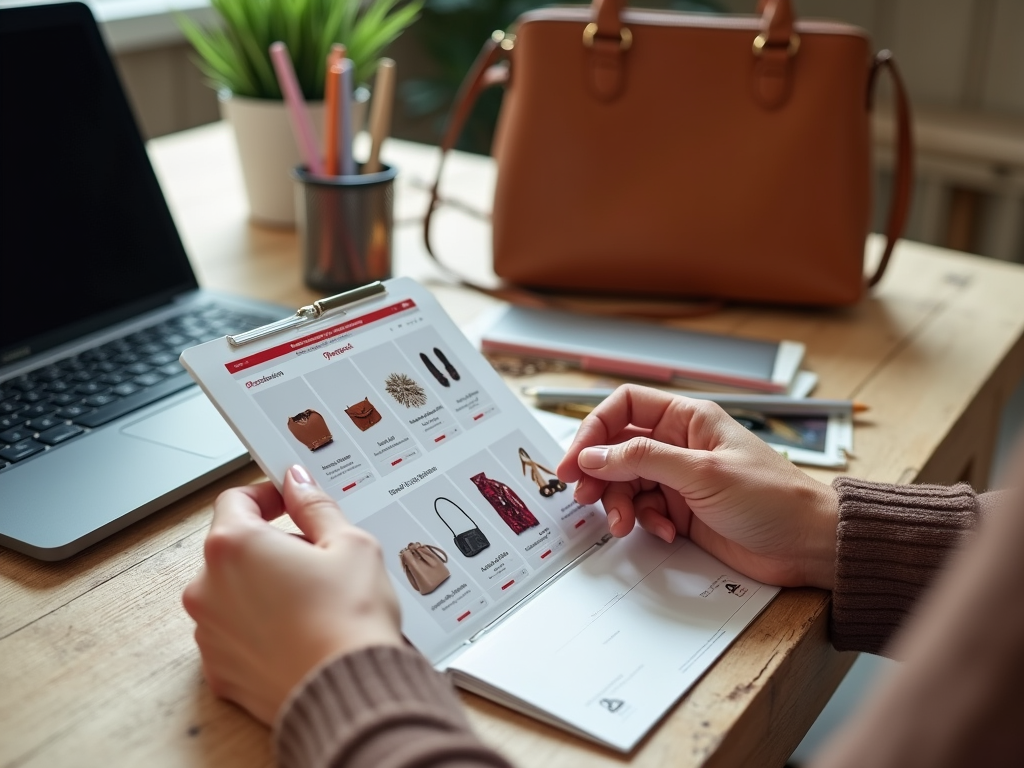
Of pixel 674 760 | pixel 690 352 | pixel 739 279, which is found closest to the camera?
pixel 674 760

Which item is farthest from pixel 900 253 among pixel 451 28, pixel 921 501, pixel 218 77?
pixel 451 28

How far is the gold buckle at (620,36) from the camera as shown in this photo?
992 mm

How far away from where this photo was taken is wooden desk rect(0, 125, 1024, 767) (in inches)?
19.0

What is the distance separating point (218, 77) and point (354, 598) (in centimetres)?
→ 89

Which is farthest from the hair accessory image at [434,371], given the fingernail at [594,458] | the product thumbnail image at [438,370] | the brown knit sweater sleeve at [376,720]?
the brown knit sweater sleeve at [376,720]

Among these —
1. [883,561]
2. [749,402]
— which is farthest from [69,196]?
[883,561]

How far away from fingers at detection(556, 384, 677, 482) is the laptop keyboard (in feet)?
1.07

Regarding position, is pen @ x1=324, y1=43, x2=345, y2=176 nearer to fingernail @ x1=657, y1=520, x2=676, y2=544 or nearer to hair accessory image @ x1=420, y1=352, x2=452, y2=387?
hair accessory image @ x1=420, y1=352, x2=452, y2=387

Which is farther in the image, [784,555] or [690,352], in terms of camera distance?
[690,352]

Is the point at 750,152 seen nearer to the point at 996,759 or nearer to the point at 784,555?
the point at 784,555

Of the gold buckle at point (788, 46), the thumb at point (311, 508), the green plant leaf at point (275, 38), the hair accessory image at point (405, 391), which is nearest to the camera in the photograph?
the thumb at point (311, 508)

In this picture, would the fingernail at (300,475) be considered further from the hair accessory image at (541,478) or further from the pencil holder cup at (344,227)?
the pencil holder cup at (344,227)

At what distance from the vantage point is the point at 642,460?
0.63m

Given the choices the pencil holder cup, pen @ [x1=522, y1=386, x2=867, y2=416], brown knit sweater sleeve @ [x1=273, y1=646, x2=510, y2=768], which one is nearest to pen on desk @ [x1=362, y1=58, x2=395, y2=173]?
the pencil holder cup
